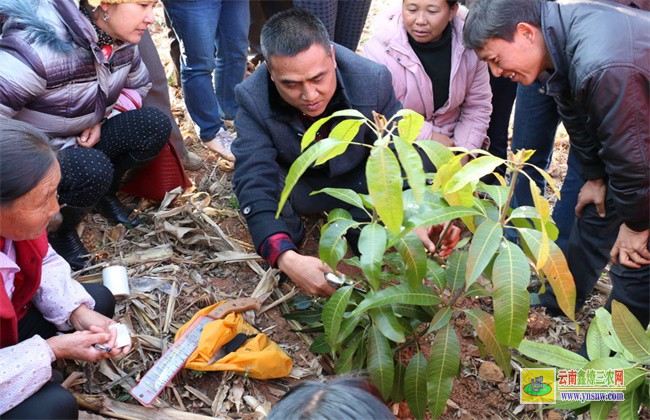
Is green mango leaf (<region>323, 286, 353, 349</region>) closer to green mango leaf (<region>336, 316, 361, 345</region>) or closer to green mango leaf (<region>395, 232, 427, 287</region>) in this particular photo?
green mango leaf (<region>336, 316, 361, 345</region>)

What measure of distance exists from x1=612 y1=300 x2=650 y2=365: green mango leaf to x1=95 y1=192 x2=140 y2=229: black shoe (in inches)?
85.7

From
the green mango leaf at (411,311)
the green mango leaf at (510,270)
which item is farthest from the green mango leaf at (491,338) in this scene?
the green mango leaf at (510,270)

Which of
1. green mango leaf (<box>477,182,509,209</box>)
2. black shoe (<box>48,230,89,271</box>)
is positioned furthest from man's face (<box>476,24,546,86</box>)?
black shoe (<box>48,230,89,271</box>)

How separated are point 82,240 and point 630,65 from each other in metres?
2.39

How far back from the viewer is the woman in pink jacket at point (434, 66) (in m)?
3.23

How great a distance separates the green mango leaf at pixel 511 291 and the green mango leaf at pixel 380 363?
1.53 ft

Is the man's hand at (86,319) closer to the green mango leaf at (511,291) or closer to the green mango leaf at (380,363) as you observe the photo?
the green mango leaf at (380,363)

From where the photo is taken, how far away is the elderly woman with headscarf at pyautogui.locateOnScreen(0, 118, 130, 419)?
6.36 feet

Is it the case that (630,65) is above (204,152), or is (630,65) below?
above

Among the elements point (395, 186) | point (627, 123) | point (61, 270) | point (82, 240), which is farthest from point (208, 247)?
point (627, 123)

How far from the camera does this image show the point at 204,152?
3.92m

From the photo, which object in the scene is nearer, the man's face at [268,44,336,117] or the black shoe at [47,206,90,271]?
the man's face at [268,44,336,117]

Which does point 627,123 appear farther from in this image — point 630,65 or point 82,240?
point 82,240

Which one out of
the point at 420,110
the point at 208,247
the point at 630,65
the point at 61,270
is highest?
the point at 630,65
